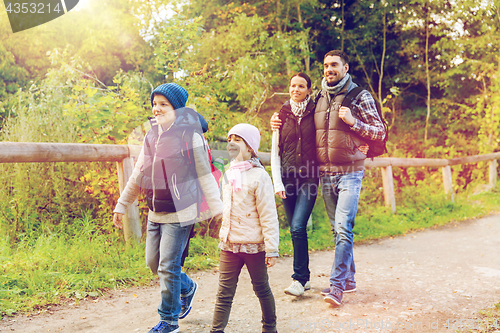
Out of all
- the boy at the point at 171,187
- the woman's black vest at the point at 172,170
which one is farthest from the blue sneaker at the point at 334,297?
the woman's black vest at the point at 172,170

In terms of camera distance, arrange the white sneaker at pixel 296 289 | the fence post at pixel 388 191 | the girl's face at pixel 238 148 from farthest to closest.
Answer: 1. the fence post at pixel 388 191
2. the white sneaker at pixel 296 289
3. the girl's face at pixel 238 148

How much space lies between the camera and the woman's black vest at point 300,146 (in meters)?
3.57

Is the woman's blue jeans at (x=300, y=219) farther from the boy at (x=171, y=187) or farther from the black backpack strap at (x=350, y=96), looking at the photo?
the boy at (x=171, y=187)

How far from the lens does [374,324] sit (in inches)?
114

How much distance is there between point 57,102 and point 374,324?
6112mm

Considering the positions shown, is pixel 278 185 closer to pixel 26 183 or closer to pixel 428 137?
pixel 26 183

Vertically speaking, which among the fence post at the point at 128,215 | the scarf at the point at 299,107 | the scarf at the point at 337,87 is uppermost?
the scarf at the point at 337,87

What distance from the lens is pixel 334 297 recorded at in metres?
3.21

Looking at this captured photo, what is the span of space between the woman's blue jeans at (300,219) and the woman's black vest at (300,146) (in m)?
0.07

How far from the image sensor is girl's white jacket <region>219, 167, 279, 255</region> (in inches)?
101

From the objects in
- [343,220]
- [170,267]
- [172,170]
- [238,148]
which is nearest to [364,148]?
[343,220]

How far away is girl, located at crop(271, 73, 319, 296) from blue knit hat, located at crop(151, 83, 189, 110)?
1139 mm

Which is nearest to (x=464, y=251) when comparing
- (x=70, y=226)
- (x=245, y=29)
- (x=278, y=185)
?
(x=278, y=185)

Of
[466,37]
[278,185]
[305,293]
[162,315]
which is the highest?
[466,37]
